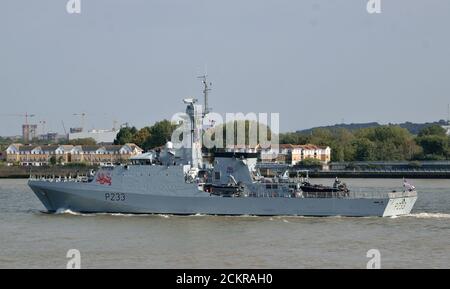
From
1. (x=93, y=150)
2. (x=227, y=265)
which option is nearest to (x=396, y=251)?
(x=227, y=265)

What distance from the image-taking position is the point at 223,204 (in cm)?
3472

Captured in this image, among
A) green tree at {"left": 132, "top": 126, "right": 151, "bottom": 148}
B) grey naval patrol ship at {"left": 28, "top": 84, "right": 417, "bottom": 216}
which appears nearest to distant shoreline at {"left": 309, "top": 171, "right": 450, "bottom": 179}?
green tree at {"left": 132, "top": 126, "right": 151, "bottom": 148}

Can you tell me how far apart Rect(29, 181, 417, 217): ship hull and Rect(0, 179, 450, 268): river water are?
19.7 inches

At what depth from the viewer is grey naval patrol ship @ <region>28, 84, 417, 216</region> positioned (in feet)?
113

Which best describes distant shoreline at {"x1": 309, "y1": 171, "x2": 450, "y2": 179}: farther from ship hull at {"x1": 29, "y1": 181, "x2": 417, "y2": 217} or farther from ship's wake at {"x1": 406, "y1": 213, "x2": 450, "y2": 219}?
ship hull at {"x1": 29, "y1": 181, "x2": 417, "y2": 217}

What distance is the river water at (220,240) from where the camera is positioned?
2372cm

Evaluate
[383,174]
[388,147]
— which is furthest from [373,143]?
[383,174]

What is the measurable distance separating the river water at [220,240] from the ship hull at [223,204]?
50 cm

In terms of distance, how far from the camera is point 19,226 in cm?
3152

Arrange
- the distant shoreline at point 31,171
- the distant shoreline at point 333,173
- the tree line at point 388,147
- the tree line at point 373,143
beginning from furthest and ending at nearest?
the tree line at point 388,147 → the tree line at point 373,143 → the distant shoreline at point 31,171 → the distant shoreline at point 333,173

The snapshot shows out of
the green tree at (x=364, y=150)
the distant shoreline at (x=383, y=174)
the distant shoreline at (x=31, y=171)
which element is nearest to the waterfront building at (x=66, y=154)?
the distant shoreline at (x=31, y=171)

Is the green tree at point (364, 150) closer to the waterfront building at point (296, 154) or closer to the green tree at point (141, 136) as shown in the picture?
the waterfront building at point (296, 154)

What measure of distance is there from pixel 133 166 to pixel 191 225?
479cm

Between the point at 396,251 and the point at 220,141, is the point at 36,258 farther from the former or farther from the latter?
the point at 220,141
